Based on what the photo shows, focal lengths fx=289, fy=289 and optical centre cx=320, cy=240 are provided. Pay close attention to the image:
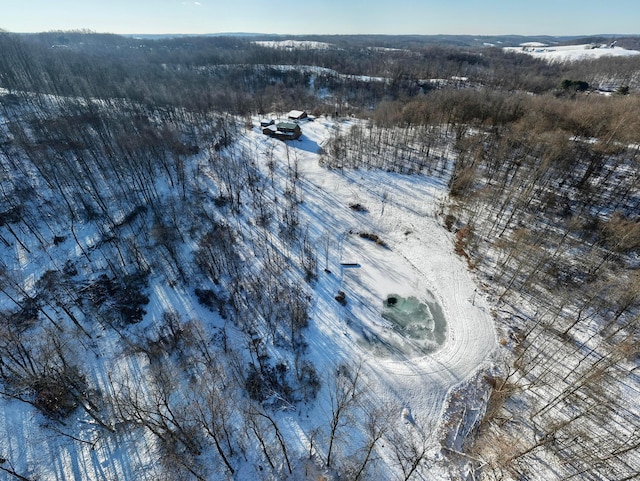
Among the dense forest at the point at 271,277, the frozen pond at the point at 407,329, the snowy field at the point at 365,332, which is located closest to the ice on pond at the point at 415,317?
the frozen pond at the point at 407,329

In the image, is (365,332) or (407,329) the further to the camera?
(407,329)

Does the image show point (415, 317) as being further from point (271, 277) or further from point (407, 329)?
point (271, 277)

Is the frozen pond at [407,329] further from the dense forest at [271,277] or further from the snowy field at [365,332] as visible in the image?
the dense forest at [271,277]

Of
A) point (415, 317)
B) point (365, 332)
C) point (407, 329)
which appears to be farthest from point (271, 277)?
point (415, 317)

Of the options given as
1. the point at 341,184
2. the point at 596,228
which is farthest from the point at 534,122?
the point at 341,184

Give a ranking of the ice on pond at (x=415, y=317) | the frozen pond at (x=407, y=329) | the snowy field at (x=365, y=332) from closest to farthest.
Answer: the snowy field at (x=365, y=332) → the frozen pond at (x=407, y=329) → the ice on pond at (x=415, y=317)

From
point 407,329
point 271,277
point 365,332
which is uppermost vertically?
point 271,277
